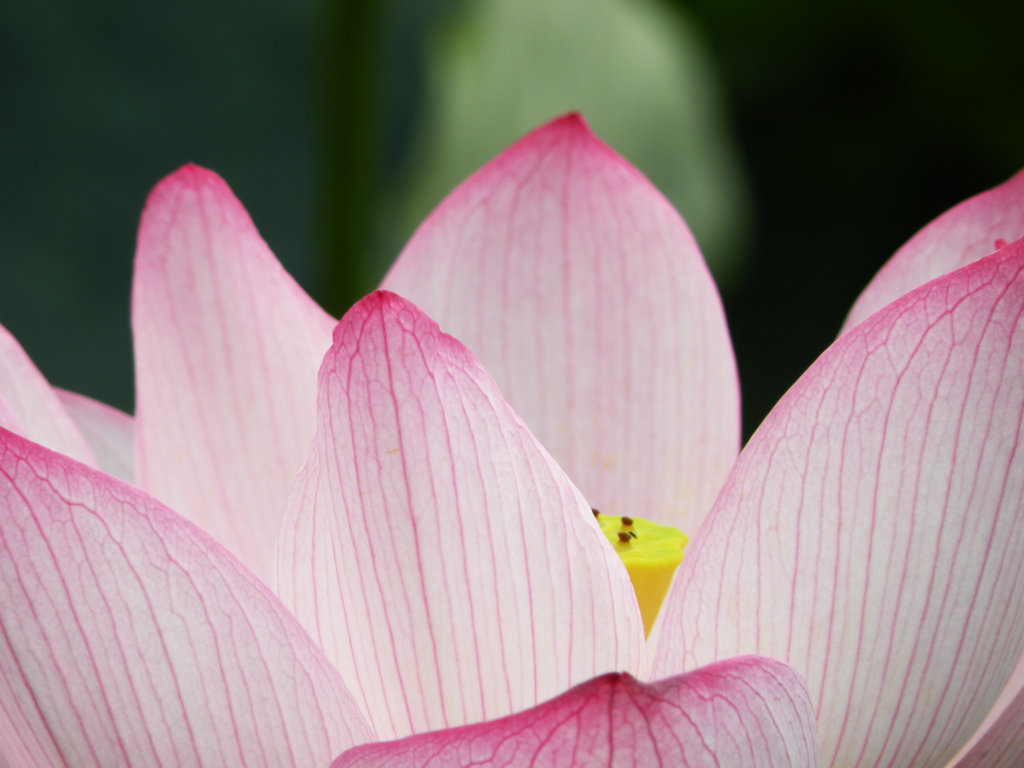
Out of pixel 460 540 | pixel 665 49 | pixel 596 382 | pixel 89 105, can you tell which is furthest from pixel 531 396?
pixel 89 105

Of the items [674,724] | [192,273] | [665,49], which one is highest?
[665,49]

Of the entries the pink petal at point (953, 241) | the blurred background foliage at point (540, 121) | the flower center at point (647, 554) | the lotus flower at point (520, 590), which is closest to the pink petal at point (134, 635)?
the lotus flower at point (520, 590)

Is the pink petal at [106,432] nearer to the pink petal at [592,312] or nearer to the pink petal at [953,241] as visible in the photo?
the pink petal at [592,312]

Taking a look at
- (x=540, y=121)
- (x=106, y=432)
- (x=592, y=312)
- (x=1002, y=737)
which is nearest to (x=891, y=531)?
(x=1002, y=737)

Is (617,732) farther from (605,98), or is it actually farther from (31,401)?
(605,98)

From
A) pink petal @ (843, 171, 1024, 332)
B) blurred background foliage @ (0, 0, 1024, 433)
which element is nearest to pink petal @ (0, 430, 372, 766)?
pink petal @ (843, 171, 1024, 332)

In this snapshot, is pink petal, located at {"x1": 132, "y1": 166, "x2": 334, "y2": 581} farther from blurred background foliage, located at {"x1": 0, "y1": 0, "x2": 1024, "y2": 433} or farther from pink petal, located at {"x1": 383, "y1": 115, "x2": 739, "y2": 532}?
blurred background foliage, located at {"x1": 0, "y1": 0, "x2": 1024, "y2": 433}

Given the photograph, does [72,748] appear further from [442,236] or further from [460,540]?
[442,236]

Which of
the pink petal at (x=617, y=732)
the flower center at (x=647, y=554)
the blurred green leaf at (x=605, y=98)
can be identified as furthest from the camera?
the blurred green leaf at (x=605, y=98)
